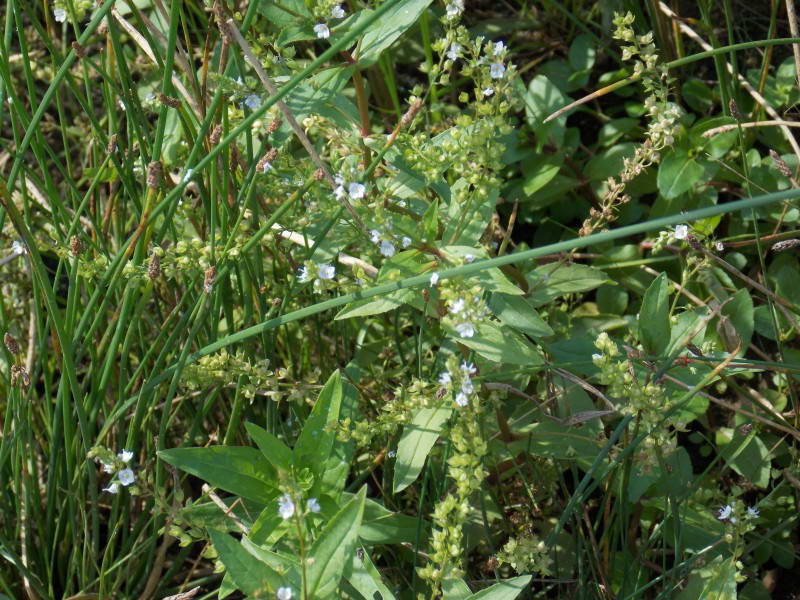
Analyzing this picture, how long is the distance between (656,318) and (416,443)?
1.63ft

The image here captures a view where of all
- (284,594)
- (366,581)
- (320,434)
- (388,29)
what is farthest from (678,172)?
(284,594)

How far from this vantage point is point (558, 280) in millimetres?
1725

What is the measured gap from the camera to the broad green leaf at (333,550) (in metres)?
1.19

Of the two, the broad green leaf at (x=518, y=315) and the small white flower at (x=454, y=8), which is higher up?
the small white flower at (x=454, y=8)

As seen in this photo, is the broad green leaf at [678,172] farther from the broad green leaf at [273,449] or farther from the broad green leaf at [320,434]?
the broad green leaf at [273,449]

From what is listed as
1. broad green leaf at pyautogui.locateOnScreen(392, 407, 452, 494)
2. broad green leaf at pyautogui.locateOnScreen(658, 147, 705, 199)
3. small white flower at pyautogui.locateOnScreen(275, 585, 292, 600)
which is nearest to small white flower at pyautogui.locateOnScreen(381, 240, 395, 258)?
broad green leaf at pyautogui.locateOnScreen(392, 407, 452, 494)

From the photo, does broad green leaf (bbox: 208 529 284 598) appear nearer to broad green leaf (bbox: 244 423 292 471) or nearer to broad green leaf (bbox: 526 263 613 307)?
broad green leaf (bbox: 244 423 292 471)

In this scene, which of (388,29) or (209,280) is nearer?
(209,280)

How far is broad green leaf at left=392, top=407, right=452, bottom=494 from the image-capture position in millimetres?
1460

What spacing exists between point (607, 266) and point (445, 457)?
26.8 inches

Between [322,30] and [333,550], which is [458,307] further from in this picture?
[322,30]

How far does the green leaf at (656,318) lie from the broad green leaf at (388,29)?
0.64 m

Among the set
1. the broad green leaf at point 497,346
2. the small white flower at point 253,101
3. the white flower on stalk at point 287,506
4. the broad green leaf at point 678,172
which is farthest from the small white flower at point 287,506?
the broad green leaf at point 678,172

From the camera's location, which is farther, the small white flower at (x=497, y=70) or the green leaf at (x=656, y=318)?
the green leaf at (x=656, y=318)
